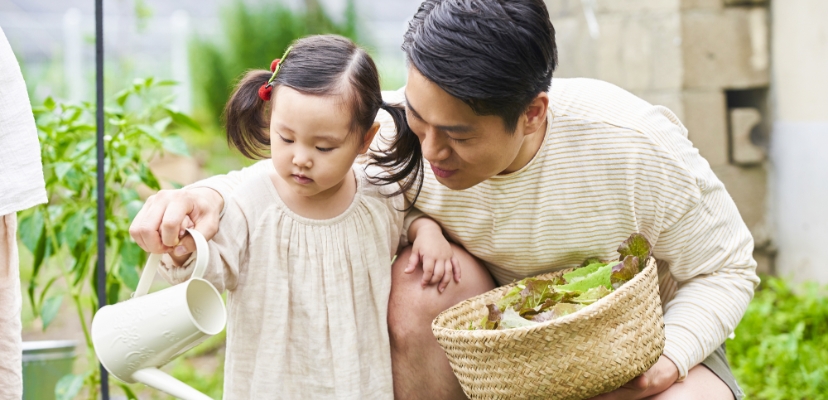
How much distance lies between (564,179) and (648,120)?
0.74ft

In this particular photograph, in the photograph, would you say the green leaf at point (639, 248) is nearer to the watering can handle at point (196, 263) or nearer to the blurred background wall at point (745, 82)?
the watering can handle at point (196, 263)

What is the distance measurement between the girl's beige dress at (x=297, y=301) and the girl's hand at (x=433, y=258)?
0.10 metres

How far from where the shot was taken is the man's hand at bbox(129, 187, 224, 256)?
1.45 meters

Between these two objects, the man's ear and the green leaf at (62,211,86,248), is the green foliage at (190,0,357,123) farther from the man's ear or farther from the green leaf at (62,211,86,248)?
the man's ear

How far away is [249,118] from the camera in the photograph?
1767mm

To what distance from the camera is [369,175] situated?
1856mm

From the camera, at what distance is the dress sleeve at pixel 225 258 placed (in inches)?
60.2

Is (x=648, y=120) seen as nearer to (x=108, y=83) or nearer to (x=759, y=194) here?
(x=759, y=194)

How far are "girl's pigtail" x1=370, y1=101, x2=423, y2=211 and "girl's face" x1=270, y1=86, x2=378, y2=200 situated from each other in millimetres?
173

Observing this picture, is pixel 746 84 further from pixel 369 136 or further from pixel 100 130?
pixel 100 130

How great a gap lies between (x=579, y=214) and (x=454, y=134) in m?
0.42

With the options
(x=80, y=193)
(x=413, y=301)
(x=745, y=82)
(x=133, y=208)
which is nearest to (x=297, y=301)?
(x=413, y=301)

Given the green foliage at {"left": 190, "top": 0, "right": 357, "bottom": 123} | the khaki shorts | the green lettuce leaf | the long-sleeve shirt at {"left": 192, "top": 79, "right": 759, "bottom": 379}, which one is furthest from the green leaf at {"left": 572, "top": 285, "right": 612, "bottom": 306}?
the green foliage at {"left": 190, "top": 0, "right": 357, "bottom": 123}

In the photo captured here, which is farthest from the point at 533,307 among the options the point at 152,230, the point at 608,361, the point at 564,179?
the point at 152,230
